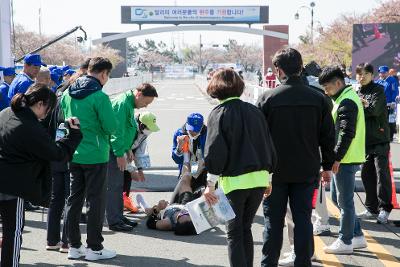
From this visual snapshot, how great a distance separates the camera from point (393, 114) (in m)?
14.4

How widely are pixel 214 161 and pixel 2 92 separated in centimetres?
471

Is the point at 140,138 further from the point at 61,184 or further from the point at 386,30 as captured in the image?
the point at 386,30

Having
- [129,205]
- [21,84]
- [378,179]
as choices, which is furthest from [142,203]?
[378,179]

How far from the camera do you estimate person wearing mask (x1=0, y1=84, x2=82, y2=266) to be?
14.7ft

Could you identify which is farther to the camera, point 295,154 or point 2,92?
point 2,92

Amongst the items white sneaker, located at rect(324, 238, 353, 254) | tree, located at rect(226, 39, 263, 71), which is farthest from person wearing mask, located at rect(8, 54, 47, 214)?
tree, located at rect(226, 39, 263, 71)

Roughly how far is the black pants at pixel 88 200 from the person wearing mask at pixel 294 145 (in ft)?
5.43

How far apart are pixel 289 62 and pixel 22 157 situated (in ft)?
6.96

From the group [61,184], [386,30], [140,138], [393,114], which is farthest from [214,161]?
[386,30]

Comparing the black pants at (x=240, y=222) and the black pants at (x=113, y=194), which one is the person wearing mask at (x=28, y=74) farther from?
the black pants at (x=240, y=222)

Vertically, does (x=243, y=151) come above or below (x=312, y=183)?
above

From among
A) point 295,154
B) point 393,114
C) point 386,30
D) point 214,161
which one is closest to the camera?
point 214,161

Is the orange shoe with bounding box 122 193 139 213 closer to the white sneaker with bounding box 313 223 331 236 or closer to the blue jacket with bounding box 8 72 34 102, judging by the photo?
the blue jacket with bounding box 8 72 34 102

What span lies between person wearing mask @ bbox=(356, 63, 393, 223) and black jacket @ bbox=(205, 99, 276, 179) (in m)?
2.75
